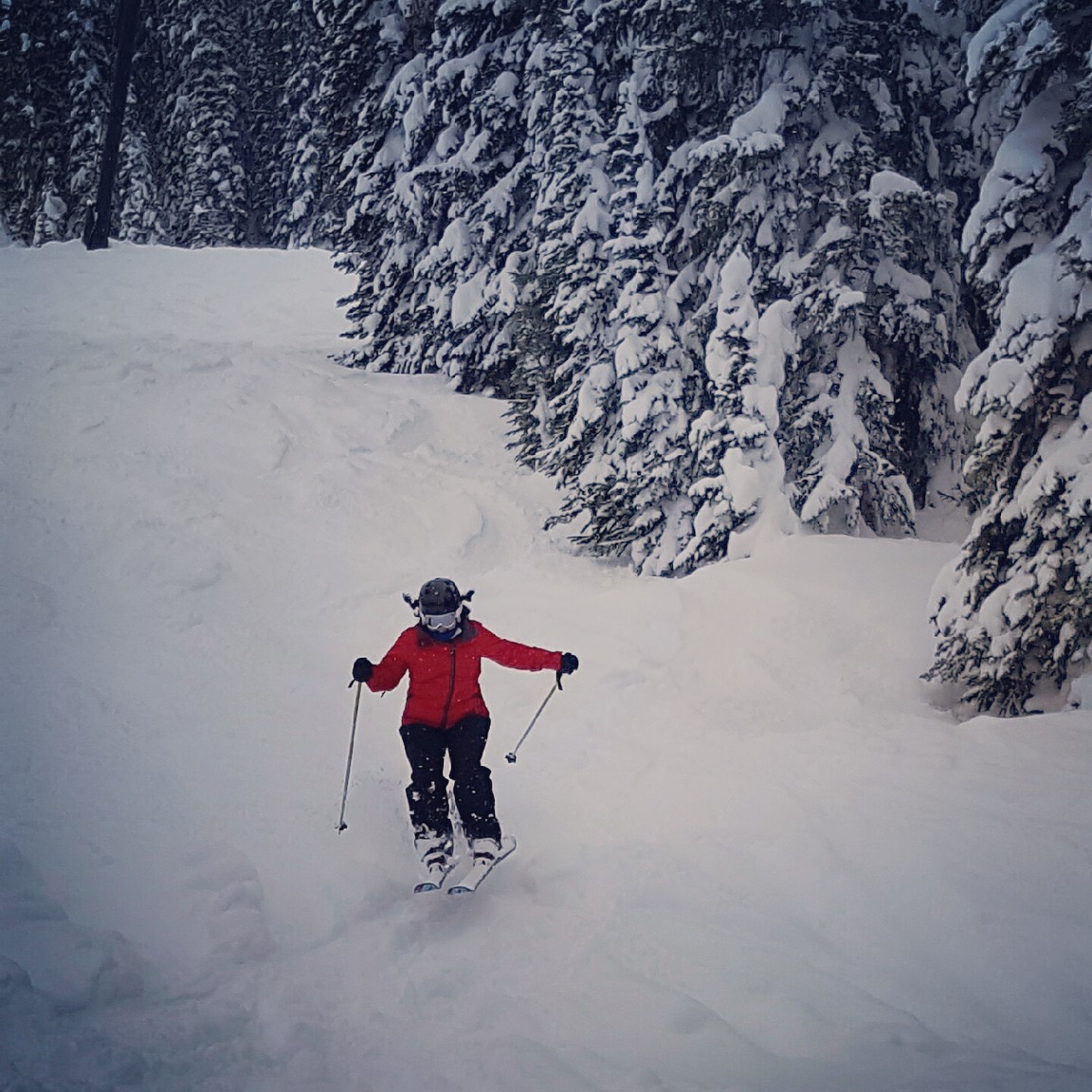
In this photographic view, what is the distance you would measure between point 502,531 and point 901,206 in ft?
21.5

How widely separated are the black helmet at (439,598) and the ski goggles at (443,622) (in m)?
0.02

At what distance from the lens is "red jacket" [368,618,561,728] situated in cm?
509

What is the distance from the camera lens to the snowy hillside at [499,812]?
3.35 m

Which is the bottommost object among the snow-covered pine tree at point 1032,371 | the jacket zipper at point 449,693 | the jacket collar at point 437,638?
the jacket zipper at point 449,693

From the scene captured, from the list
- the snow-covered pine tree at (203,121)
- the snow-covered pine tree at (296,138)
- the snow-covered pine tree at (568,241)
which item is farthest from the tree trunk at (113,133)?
the snow-covered pine tree at (568,241)

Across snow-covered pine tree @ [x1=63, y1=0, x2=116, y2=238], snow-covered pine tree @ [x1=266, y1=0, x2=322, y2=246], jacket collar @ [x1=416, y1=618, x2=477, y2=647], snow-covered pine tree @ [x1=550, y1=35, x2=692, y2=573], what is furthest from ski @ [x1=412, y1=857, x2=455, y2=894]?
snow-covered pine tree @ [x1=266, y1=0, x2=322, y2=246]

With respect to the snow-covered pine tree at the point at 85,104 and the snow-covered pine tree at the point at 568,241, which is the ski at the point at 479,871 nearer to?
the snow-covered pine tree at the point at 568,241

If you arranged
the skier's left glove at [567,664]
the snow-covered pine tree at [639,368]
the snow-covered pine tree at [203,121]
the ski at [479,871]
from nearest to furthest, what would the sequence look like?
the ski at [479,871] → the skier's left glove at [567,664] → the snow-covered pine tree at [639,368] → the snow-covered pine tree at [203,121]

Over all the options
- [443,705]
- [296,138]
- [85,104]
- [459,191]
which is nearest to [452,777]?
[443,705]

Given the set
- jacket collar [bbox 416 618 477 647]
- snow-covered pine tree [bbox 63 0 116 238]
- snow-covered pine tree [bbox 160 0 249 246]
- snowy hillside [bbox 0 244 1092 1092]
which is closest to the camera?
snowy hillside [bbox 0 244 1092 1092]

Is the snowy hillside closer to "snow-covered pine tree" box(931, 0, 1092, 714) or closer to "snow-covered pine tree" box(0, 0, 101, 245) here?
"snow-covered pine tree" box(931, 0, 1092, 714)

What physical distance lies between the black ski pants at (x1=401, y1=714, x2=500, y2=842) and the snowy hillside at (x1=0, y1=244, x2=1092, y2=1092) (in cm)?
42

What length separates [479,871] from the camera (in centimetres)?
475

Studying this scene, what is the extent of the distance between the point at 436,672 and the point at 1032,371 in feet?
16.4
